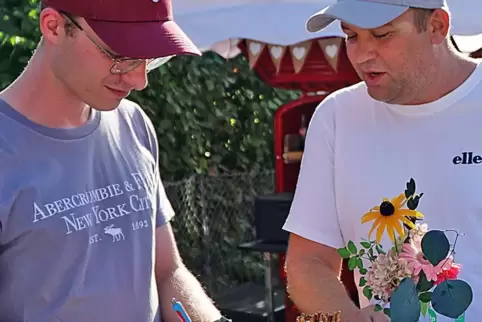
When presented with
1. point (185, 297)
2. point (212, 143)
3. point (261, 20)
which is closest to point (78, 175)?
point (185, 297)

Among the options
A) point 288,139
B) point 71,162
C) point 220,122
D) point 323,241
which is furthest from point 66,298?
point 220,122

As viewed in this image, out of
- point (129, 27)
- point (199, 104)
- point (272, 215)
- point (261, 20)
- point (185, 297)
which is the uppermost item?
point (261, 20)

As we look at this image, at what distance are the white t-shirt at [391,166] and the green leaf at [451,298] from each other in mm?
527

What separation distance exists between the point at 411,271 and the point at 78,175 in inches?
33.0

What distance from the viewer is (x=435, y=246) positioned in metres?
1.42

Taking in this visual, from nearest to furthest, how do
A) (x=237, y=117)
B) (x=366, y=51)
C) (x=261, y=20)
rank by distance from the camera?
(x=366, y=51) → (x=261, y=20) → (x=237, y=117)

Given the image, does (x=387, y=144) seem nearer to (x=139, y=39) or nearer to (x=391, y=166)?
(x=391, y=166)

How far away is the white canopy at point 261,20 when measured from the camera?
3.51 metres

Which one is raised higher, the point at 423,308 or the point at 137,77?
the point at 137,77

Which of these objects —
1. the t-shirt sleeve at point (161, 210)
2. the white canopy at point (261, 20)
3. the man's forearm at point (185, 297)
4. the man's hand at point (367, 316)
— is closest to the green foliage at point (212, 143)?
the white canopy at point (261, 20)

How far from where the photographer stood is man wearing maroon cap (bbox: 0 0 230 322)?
178cm

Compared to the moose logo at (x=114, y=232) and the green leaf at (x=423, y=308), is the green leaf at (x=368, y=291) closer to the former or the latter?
the green leaf at (x=423, y=308)

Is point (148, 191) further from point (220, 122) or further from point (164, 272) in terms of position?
point (220, 122)

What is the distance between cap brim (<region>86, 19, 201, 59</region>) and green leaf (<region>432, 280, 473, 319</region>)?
81 centimetres
